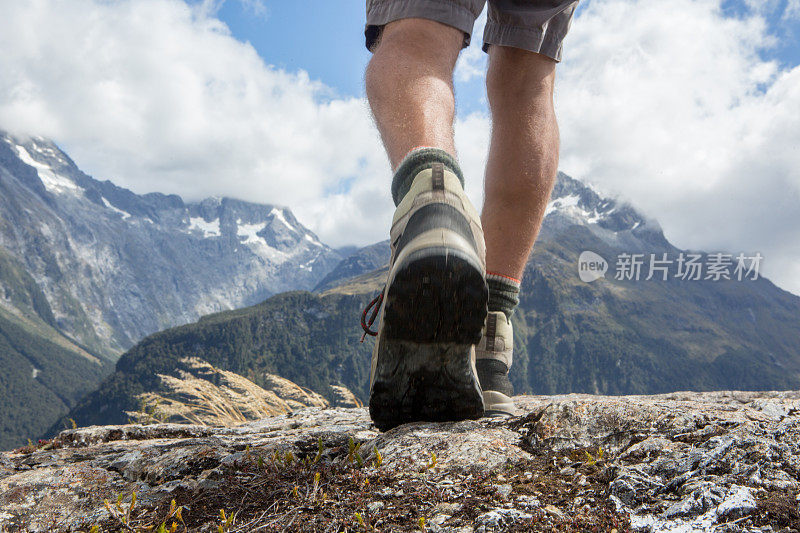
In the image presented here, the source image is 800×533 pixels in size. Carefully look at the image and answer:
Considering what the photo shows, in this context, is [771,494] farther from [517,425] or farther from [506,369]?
[506,369]

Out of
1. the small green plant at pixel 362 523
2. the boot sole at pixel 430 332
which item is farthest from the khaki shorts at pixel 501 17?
the small green plant at pixel 362 523

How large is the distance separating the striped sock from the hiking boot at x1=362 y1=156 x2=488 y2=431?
746mm

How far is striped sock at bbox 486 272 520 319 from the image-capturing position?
2275 millimetres

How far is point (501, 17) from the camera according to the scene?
82.3 inches

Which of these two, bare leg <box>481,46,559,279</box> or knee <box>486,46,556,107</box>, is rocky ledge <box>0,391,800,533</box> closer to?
bare leg <box>481,46,559,279</box>

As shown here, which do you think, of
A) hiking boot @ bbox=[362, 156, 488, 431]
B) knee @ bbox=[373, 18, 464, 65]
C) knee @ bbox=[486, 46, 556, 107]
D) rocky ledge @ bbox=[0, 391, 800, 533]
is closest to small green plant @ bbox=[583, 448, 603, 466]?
rocky ledge @ bbox=[0, 391, 800, 533]

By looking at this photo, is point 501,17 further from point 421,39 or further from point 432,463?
point 432,463

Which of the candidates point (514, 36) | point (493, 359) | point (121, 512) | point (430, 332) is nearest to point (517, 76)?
point (514, 36)

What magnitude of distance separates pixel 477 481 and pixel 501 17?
72.4 inches

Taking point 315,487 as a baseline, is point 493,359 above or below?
above

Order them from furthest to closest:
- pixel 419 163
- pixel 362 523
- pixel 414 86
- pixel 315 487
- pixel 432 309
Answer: pixel 414 86
pixel 419 163
pixel 432 309
pixel 315 487
pixel 362 523

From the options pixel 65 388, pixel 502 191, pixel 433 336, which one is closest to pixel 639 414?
pixel 433 336

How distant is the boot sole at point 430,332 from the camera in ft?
4.32

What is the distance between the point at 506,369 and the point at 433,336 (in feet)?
3.35
